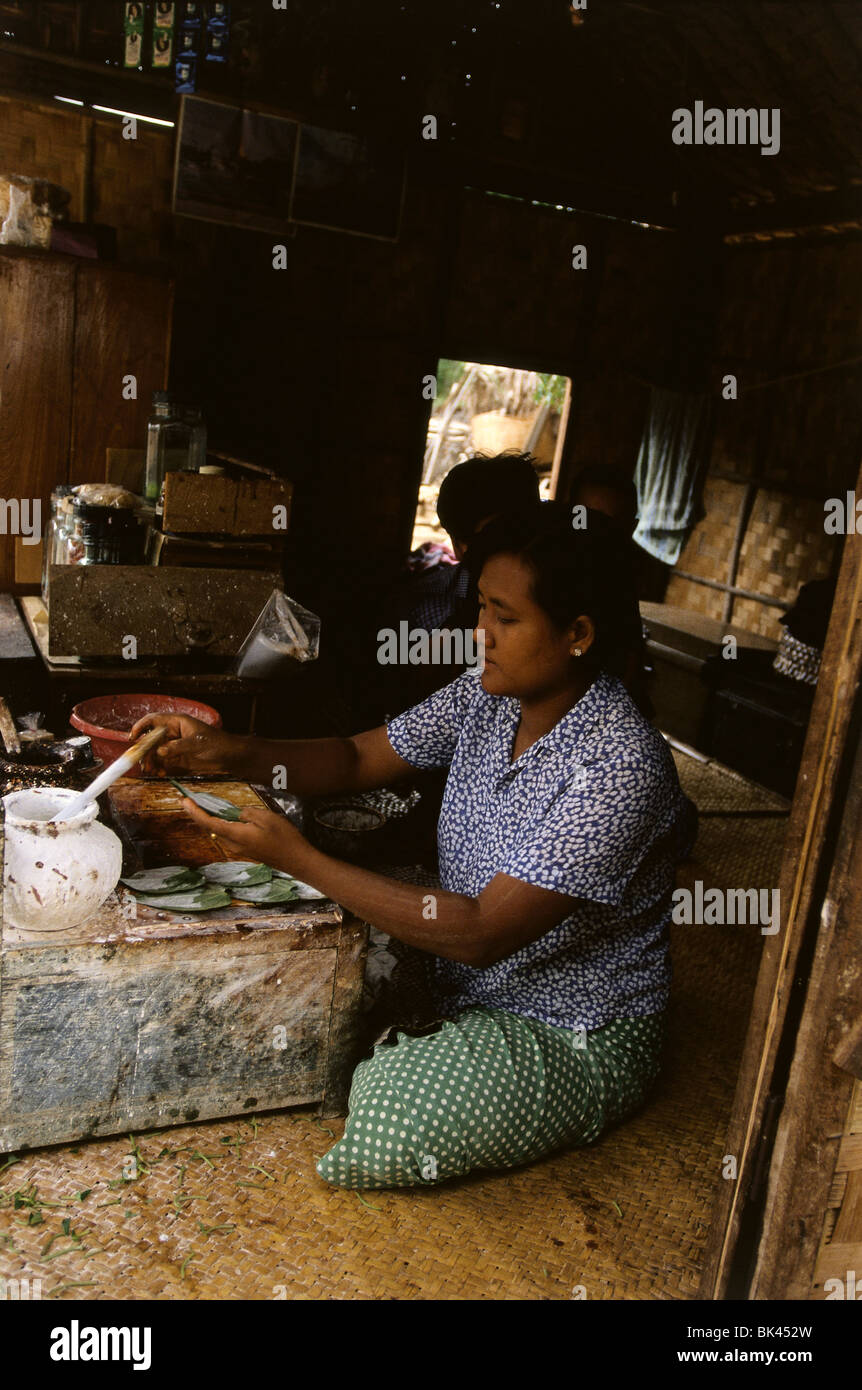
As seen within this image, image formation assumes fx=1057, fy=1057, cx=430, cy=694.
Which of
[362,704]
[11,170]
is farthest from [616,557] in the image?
[11,170]

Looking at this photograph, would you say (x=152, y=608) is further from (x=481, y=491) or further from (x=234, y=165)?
(x=234, y=165)

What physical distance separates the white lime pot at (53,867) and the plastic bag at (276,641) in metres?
1.55

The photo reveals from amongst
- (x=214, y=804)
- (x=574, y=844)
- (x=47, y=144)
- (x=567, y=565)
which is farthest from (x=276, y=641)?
(x=47, y=144)

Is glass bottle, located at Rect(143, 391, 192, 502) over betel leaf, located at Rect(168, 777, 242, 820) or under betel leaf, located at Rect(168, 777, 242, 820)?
over

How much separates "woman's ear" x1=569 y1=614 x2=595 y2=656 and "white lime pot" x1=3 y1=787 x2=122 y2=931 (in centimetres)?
104

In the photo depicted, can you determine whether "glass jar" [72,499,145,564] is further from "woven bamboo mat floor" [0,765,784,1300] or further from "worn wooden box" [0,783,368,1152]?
"woven bamboo mat floor" [0,765,784,1300]

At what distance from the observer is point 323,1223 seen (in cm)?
216

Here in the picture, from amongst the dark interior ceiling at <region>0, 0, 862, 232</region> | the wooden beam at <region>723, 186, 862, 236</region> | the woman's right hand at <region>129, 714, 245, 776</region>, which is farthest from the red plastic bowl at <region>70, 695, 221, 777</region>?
the wooden beam at <region>723, 186, 862, 236</region>

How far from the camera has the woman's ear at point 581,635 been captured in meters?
2.26

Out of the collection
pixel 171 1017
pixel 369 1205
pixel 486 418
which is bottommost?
pixel 369 1205

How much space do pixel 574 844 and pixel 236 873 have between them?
30.2 inches

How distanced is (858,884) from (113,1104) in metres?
1.54

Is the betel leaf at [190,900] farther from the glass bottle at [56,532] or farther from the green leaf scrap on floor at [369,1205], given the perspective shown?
the glass bottle at [56,532]

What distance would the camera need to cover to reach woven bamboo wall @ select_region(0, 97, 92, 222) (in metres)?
4.81
